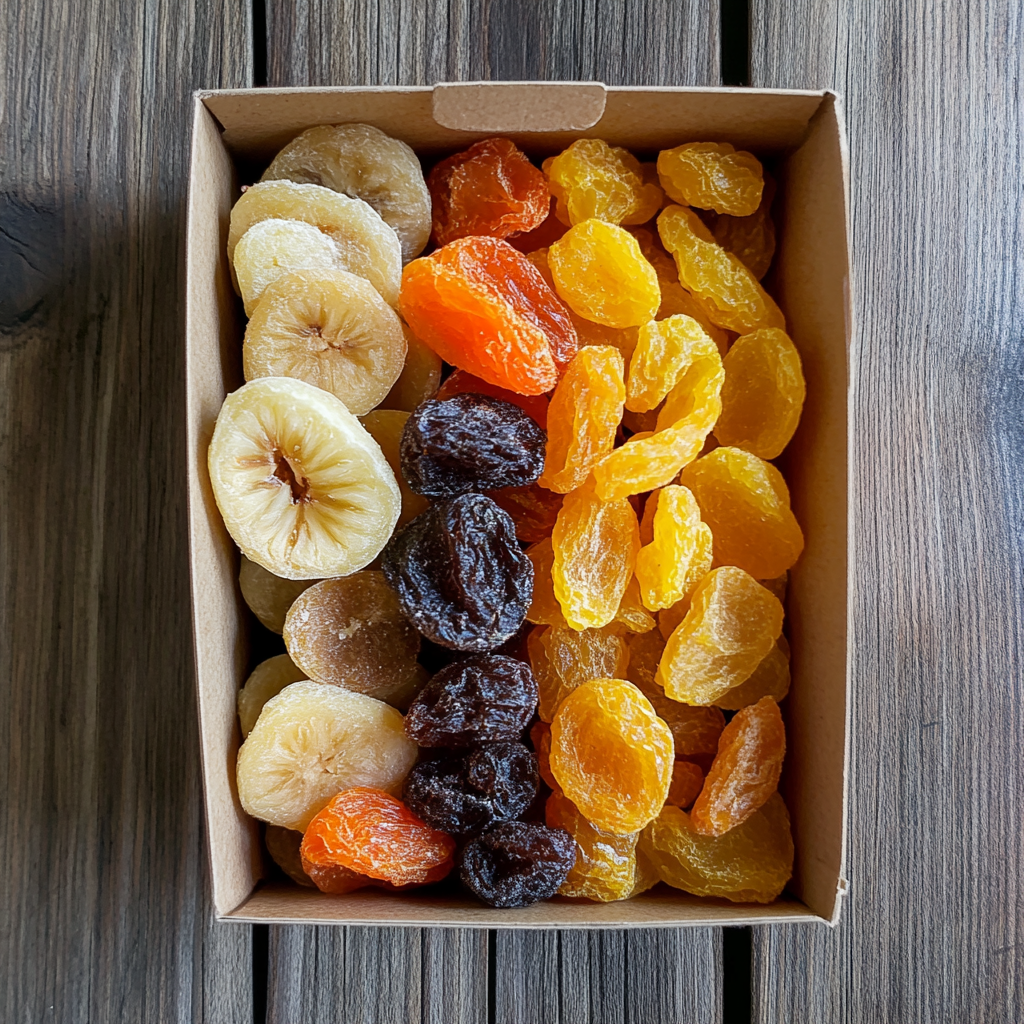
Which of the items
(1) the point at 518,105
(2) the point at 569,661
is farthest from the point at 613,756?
(1) the point at 518,105

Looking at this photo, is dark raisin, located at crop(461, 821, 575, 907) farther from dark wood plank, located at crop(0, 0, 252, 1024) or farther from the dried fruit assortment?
dark wood plank, located at crop(0, 0, 252, 1024)

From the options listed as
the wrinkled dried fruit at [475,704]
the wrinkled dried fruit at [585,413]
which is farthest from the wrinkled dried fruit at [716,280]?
the wrinkled dried fruit at [475,704]

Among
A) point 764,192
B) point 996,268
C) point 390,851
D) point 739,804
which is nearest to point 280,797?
point 390,851

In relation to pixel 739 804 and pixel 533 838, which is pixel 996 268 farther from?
pixel 533 838

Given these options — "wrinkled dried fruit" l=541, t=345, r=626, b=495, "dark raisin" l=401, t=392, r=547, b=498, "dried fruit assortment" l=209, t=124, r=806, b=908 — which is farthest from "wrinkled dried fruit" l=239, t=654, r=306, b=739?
"wrinkled dried fruit" l=541, t=345, r=626, b=495

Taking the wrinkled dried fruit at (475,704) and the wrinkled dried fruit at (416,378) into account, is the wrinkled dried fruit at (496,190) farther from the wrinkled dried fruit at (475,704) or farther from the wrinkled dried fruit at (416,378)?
the wrinkled dried fruit at (475,704)
